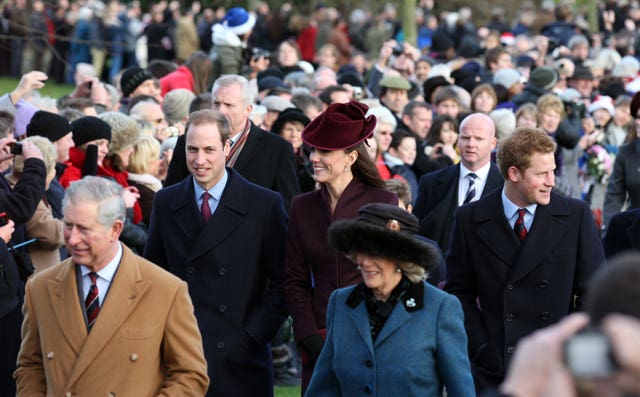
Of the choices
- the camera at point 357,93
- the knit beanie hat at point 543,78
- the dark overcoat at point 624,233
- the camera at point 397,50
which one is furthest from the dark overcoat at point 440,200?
the camera at point 397,50

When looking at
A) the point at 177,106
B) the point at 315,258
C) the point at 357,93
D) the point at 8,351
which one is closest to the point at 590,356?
the point at 315,258

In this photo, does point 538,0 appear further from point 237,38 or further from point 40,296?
point 40,296

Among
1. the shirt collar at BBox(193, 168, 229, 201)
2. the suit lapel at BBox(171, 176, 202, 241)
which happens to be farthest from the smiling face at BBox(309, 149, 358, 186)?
the suit lapel at BBox(171, 176, 202, 241)

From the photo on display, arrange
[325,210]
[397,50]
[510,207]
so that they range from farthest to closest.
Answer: [397,50], [510,207], [325,210]

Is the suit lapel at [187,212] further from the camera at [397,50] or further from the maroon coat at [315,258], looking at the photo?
the camera at [397,50]

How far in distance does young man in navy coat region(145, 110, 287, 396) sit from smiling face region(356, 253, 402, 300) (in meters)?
1.66

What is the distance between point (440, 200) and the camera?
9.50 metres

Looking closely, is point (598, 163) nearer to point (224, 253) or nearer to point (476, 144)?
point (476, 144)

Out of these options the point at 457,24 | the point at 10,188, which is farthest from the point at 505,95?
the point at 457,24

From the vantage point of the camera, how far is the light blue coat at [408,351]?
584cm

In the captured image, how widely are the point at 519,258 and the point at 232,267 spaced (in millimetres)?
1609

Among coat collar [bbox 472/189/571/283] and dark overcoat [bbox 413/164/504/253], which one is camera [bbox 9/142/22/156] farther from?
coat collar [bbox 472/189/571/283]

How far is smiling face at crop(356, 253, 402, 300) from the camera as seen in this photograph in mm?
5832

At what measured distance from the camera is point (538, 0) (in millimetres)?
45000
